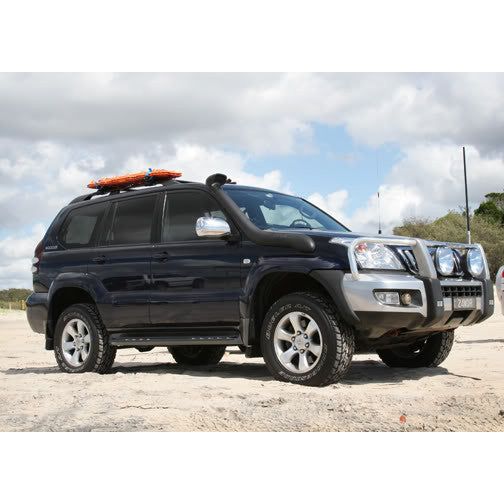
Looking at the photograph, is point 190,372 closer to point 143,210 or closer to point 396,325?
point 143,210

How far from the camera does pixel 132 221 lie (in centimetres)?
903

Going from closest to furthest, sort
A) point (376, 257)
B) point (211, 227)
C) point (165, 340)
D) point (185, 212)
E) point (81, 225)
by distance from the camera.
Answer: point (376, 257) < point (211, 227) < point (165, 340) < point (185, 212) < point (81, 225)

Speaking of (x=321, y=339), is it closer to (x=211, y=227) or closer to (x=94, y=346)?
(x=211, y=227)

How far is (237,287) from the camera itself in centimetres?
779

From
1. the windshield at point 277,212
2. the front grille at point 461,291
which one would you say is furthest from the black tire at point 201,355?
the front grille at point 461,291

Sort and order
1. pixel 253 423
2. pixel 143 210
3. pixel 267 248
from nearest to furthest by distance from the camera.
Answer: pixel 253 423 → pixel 267 248 → pixel 143 210

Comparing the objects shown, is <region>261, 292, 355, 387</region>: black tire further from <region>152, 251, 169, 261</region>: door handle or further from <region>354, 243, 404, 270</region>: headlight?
<region>152, 251, 169, 261</region>: door handle

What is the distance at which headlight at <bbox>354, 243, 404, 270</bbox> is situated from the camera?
23.6 ft

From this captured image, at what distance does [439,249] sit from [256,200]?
1.90m

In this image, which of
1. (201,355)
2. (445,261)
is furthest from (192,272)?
(445,261)

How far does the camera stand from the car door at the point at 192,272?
25.8 ft

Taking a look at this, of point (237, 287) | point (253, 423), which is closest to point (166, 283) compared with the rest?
point (237, 287)

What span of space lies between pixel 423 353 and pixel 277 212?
2.25 m

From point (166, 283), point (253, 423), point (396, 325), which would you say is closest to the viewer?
point (253, 423)
